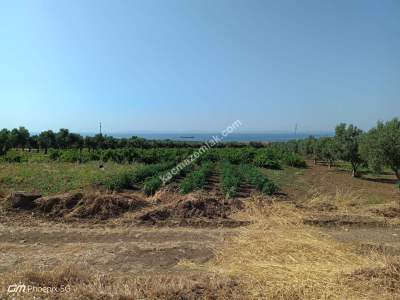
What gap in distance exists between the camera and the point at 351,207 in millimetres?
11000

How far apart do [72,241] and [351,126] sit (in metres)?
25.9

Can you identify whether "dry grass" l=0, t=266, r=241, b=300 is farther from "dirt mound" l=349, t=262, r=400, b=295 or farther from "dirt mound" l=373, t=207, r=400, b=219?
"dirt mound" l=373, t=207, r=400, b=219

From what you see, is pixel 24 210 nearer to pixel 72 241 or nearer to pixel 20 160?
pixel 72 241

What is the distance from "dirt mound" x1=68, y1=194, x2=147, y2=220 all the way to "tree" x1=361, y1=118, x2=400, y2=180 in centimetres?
1199

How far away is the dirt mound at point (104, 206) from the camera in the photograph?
934cm

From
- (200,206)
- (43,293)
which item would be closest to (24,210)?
(200,206)

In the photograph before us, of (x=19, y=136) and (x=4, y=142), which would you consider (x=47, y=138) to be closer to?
(x=19, y=136)

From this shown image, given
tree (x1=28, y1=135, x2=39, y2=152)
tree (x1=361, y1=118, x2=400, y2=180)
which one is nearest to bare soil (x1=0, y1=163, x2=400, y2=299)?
tree (x1=361, y1=118, x2=400, y2=180)

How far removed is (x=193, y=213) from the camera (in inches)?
369

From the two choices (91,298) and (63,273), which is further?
(63,273)

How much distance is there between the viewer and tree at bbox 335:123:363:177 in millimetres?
26156

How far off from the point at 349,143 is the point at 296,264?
23256 millimetres

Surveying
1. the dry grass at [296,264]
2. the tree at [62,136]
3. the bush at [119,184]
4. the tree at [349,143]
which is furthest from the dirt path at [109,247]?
the tree at [62,136]

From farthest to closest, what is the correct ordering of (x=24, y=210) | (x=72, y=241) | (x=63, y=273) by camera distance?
(x=24, y=210), (x=72, y=241), (x=63, y=273)
